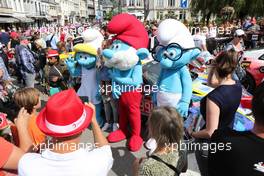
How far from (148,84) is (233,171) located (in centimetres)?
301

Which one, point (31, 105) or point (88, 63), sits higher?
point (88, 63)

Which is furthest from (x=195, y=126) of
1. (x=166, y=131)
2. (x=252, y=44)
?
(x=252, y=44)

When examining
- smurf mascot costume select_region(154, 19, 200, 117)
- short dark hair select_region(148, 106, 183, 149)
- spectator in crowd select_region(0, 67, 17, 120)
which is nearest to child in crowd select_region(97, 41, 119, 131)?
smurf mascot costume select_region(154, 19, 200, 117)

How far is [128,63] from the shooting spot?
373cm

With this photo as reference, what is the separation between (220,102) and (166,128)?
686mm

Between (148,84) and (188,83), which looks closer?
(188,83)

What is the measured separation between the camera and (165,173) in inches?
68.7

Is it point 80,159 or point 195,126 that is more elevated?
point 80,159

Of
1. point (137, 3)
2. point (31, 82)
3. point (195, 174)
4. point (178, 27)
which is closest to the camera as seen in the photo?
point (195, 174)

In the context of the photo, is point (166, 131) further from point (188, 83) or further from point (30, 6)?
point (30, 6)

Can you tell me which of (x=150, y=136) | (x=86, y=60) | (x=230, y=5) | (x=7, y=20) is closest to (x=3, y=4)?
(x=7, y=20)

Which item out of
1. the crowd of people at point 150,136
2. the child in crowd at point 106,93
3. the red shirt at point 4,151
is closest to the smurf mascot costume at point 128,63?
the child in crowd at point 106,93

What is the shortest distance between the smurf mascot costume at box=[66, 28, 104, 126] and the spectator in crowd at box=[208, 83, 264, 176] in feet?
10.4

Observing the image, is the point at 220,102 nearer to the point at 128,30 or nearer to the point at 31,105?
the point at 31,105
